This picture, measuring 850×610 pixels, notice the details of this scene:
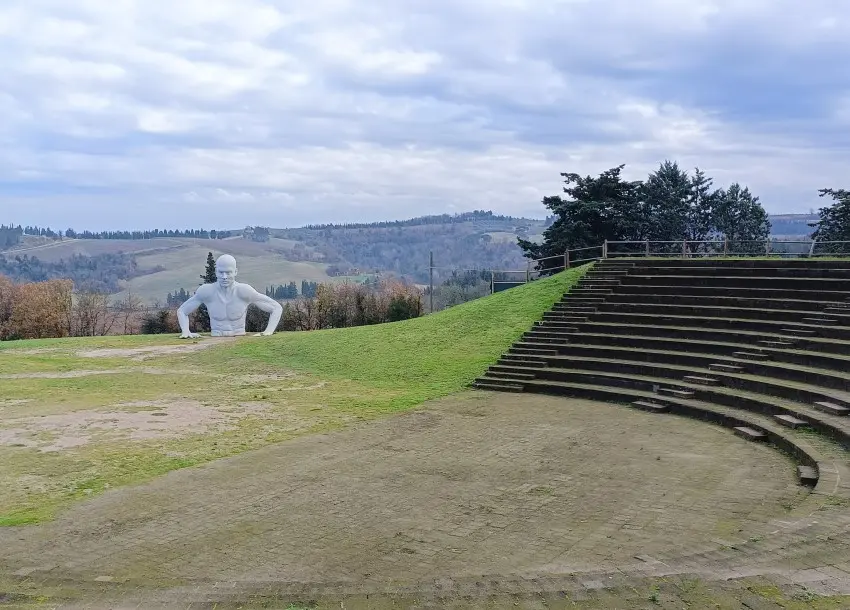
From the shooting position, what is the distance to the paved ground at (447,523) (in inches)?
207

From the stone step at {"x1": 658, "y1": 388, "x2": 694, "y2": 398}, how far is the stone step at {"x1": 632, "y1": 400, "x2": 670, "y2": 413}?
44 centimetres

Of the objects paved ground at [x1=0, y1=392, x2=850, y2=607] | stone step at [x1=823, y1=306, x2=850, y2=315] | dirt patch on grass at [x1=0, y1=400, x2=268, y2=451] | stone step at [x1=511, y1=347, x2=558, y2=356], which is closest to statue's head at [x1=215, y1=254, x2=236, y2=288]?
dirt patch on grass at [x1=0, y1=400, x2=268, y2=451]

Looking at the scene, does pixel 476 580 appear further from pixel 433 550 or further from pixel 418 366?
pixel 418 366

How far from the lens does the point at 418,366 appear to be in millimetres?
17047

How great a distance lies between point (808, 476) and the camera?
7.80m

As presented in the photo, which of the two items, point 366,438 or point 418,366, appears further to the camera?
point 418,366

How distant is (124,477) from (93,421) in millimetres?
3744

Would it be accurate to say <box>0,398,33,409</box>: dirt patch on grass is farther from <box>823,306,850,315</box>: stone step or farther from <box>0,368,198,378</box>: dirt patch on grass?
<box>823,306,850,315</box>: stone step

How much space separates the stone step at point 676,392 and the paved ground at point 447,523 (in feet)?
6.62

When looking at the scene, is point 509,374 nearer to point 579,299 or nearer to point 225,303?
point 579,299

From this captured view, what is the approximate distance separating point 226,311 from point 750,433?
19.8 m

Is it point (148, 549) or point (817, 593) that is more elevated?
point (817, 593)

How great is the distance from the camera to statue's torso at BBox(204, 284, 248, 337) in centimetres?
2564

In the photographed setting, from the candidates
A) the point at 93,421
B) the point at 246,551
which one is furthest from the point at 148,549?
the point at 93,421
